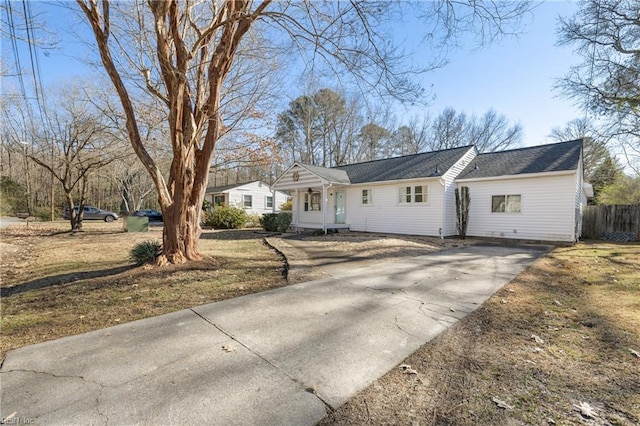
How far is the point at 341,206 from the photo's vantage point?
1831cm

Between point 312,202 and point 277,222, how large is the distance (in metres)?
3.21

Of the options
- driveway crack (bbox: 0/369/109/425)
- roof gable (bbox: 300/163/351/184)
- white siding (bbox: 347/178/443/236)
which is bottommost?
driveway crack (bbox: 0/369/109/425)

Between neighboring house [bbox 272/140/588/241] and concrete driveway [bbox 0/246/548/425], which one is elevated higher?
neighboring house [bbox 272/140/588/241]

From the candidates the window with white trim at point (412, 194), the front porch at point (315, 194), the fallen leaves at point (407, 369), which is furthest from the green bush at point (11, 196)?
the fallen leaves at point (407, 369)

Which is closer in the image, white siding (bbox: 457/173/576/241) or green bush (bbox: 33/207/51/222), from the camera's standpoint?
white siding (bbox: 457/173/576/241)

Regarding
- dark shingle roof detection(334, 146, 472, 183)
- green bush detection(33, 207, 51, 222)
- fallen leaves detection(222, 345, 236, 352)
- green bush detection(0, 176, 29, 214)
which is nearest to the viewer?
fallen leaves detection(222, 345, 236, 352)

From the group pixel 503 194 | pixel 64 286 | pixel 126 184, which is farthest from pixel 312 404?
pixel 126 184

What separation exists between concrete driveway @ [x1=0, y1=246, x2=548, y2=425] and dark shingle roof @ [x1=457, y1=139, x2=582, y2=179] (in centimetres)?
1094

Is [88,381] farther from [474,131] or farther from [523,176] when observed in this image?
[474,131]

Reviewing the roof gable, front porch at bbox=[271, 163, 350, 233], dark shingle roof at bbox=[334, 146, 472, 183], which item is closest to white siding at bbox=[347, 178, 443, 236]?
dark shingle roof at bbox=[334, 146, 472, 183]

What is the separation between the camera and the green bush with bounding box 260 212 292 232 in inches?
658

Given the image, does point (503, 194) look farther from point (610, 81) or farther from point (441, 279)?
point (441, 279)

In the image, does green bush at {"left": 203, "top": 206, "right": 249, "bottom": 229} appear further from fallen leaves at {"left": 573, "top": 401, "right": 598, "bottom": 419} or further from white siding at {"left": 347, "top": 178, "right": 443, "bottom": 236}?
fallen leaves at {"left": 573, "top": 401, "right": 598, "bottom": 419}

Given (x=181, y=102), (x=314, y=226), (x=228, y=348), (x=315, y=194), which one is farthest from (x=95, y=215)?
(x=228, y=348)
